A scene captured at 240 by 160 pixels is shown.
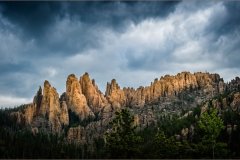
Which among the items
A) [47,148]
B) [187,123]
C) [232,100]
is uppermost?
[232,100]

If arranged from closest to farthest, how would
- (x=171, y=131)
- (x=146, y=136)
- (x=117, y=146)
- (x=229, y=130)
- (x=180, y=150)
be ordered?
(x=117, y=146), (x=180, y=150), (x=229, y=130), (x=171, y=131), (x=146, y=136)

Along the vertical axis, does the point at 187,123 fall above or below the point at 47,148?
above

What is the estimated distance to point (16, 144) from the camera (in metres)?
142

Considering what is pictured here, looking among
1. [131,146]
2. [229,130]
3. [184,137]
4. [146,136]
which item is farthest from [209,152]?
[146,136]

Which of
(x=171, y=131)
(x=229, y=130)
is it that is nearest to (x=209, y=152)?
(x=229, y=130)

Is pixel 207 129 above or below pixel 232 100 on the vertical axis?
below

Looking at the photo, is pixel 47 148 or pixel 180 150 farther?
pixel 47 148

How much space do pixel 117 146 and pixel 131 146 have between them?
2.07 metres

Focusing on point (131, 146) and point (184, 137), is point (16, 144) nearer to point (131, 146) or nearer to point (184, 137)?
point (184, 137)

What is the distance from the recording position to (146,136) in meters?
170

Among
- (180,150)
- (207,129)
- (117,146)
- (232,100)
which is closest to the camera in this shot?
(117,146)

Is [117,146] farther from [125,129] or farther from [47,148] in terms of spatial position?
[47,148]

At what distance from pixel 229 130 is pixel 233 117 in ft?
71.9

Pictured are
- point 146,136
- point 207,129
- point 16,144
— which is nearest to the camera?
point 207,129
